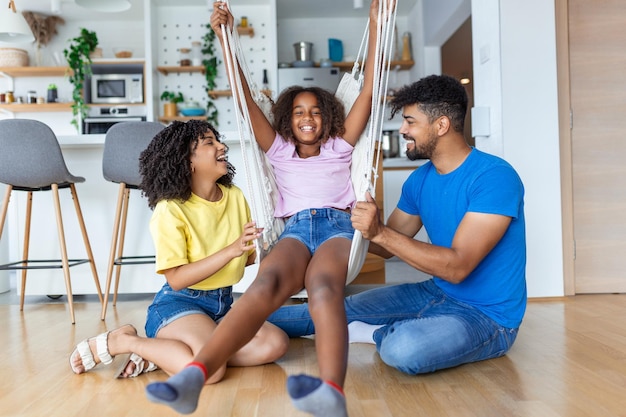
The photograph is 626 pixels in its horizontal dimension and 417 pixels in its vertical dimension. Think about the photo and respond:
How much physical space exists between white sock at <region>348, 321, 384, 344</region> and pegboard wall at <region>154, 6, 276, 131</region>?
3.94m

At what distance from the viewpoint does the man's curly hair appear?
1.89 metres

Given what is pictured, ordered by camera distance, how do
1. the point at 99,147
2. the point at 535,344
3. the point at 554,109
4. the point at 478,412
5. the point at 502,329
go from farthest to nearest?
the point at 99,147 < the point at 554,109 < the point at 535,344 < the point at 502,329 < the point at 478,412

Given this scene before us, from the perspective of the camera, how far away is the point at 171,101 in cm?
572

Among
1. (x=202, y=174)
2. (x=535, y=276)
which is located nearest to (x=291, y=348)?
(x=202, y=174)

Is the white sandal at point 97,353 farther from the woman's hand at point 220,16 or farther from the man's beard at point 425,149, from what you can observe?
the man's beard at point 425,149

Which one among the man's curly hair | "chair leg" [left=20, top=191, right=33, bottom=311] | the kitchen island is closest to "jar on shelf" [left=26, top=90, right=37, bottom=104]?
the kitchen island

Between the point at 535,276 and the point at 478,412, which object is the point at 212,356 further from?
the point at 535,276

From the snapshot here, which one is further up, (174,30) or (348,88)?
(174,30)

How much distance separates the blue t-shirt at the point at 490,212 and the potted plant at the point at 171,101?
414 centimetres

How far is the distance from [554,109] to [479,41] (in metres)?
0.53

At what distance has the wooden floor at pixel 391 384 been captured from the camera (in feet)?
4.78

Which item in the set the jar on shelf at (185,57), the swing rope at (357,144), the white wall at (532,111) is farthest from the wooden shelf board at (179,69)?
the swing rope at (357,144)

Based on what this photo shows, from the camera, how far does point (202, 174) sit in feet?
6.31

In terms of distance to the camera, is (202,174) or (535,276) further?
(535,276)
